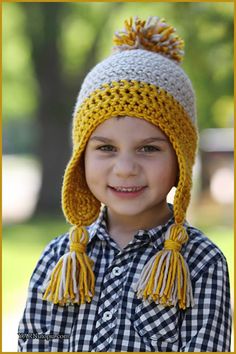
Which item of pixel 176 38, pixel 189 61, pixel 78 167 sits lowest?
pixel 78 167

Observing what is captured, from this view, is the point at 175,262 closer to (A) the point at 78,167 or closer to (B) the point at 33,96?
(A) the point at 78,167

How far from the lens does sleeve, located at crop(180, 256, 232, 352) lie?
2.12 m

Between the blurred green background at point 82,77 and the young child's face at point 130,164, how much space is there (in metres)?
6.07

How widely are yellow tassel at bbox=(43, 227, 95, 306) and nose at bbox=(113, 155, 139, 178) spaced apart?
1.01 feet

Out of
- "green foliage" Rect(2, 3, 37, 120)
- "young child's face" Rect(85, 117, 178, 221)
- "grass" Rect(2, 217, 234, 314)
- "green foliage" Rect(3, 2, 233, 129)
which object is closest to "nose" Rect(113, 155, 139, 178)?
"young child's face" Rect(85, 117, 178, 221)

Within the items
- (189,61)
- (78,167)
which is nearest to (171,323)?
(78,167)

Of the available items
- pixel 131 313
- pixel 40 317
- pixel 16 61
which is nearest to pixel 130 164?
pixel 131 313

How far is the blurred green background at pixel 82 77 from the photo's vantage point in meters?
9.16

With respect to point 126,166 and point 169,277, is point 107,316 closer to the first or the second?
point 169,277

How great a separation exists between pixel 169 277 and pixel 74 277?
0.33 metres

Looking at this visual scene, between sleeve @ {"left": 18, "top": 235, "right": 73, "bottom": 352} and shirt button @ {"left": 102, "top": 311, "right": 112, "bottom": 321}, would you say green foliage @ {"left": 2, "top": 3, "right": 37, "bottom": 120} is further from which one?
shirt button @ {"left": 102, "top": 311, "right": 112, "bottom": 321}

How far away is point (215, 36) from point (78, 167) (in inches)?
271

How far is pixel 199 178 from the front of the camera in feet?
37.9

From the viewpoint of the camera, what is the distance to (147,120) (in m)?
2.21
